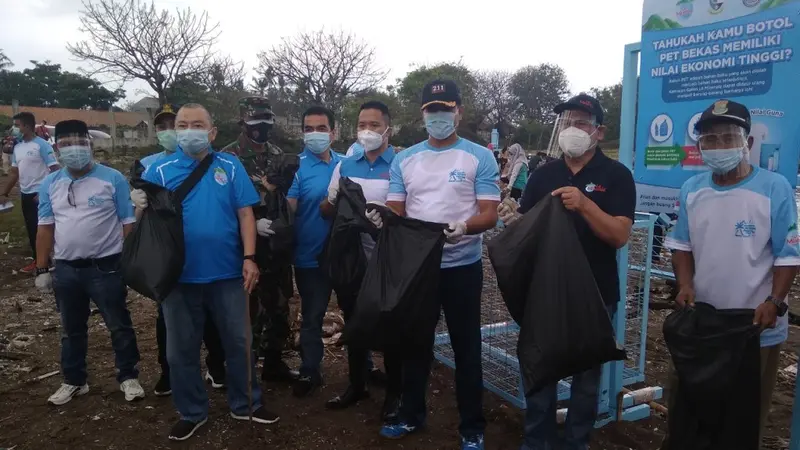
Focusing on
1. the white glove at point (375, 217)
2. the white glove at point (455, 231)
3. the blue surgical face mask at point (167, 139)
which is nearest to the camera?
the white glove at point (455, 231)

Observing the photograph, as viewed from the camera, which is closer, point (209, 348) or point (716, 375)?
point (716, 375)

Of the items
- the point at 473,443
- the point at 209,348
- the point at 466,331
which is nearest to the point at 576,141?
the point at 466,331

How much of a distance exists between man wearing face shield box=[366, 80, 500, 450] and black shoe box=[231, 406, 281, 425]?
3.61 feet

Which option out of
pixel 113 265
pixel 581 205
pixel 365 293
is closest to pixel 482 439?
pixel 365 293

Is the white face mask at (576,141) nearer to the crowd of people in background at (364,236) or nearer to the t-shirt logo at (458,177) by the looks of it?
the crowd of people in background at (364,236)

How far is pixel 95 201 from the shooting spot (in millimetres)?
3676

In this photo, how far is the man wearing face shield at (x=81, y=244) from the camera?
364 cm

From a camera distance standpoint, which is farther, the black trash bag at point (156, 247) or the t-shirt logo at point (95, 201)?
the t-shirt logo at point (95, 201)

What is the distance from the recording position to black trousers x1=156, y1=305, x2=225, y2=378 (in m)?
3.79

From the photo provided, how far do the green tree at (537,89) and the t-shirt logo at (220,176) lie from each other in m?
49.5

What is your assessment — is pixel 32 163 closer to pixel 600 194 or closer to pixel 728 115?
pixel 600 194

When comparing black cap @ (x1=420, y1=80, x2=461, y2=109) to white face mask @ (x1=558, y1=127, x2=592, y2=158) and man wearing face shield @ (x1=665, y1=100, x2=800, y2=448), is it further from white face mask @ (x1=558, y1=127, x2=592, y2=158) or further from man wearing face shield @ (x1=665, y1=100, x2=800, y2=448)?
man wearing face shield @ (x1=665, y1=100, x2=800, y2=448)

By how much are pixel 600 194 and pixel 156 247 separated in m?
2.35

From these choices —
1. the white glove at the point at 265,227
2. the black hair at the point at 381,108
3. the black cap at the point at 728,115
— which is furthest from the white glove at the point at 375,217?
the black cap at the point at 728,115
